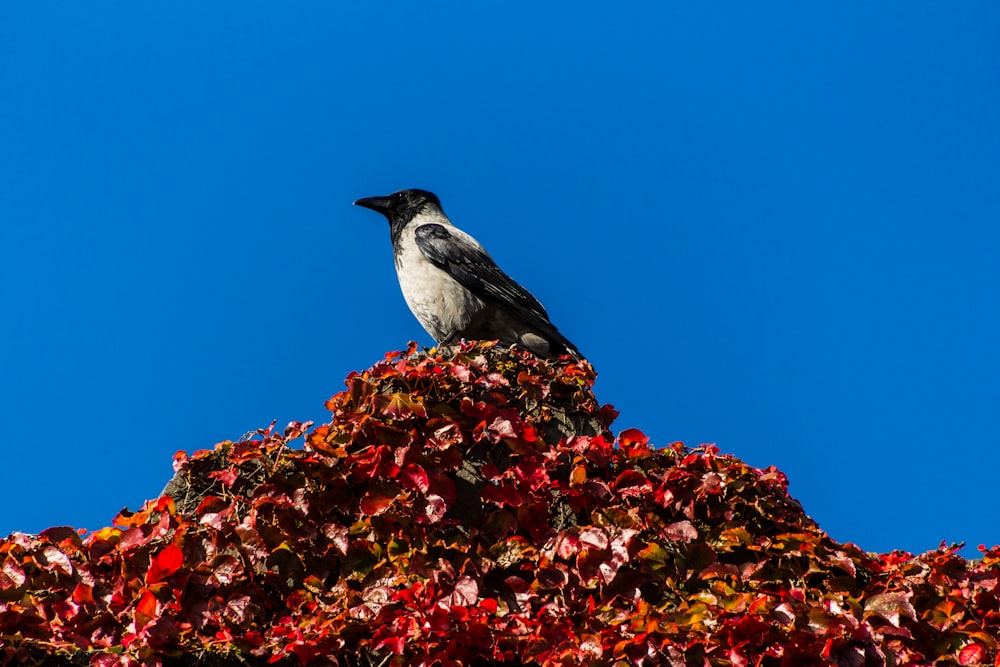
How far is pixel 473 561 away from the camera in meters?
4.30

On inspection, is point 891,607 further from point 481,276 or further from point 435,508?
point 481,276

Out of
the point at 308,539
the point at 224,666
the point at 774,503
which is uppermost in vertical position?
the point at 774,503

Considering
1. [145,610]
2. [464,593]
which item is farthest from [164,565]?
[464,593]

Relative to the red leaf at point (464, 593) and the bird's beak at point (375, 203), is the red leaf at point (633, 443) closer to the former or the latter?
the red leaf at point (464, 593)

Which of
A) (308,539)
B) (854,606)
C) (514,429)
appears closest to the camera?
(854,606)

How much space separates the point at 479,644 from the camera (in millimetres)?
3723

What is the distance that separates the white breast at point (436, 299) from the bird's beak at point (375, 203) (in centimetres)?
66

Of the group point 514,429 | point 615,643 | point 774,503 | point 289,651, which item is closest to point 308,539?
point 289,651

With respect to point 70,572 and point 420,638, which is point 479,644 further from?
point 70,572

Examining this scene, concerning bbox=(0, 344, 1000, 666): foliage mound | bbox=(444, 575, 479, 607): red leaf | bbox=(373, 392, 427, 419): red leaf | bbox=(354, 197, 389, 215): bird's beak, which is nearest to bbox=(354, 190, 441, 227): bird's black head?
bbox=(354, 197, 389, 215): bird's beak

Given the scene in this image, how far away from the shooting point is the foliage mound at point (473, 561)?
12.2ft

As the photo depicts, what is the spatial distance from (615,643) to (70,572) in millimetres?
2267

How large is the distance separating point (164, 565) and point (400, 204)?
13.6 feet

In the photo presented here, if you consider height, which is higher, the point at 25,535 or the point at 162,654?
the point at 25,535
